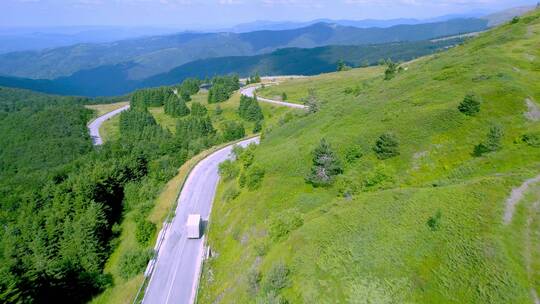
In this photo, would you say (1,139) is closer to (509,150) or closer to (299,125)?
(299,125)

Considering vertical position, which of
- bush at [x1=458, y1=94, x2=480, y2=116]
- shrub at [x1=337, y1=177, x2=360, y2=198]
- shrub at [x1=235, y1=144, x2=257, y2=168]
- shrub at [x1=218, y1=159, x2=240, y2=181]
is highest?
bush at [x1=458, y1=94, x2=480, y2=116]

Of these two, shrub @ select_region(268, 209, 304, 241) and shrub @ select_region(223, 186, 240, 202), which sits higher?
shrub @ select_region(268, 209, 304, 241)

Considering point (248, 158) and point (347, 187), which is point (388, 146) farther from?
point (248, 158)

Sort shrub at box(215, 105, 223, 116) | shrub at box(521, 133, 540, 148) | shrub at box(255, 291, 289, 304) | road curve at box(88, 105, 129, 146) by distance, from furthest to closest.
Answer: road curve at box(88, 105, 129, 146), shrub at box(215, 105, 223, 116), shrub at box(521, 133, 540, 148), shrub at box(255, 291, 289, 304)

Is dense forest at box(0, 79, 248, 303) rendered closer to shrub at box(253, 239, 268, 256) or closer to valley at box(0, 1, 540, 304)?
valley at box(0, 1, 540, 304)

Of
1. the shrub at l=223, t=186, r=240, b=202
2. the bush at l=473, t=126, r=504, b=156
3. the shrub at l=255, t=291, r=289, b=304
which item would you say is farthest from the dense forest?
the bush at l=473, t=126, r=504, b=156

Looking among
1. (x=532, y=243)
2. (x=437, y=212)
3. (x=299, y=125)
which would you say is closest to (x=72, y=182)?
(x=299, y=125)

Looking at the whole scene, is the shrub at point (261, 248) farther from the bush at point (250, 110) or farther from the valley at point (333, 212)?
the bush at point (250, 110)
